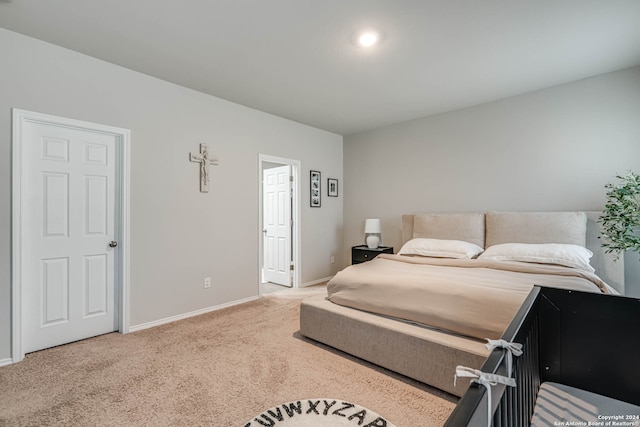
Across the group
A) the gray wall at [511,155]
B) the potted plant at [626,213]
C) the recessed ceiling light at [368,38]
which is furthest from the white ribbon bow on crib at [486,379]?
the gray wall at [511,155]

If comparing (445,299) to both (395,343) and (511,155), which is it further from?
(511,155)

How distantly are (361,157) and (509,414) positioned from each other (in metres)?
4.59

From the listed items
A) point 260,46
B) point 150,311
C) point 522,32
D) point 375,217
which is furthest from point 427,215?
point 150,311

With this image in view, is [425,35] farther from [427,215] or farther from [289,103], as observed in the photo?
[427,215]

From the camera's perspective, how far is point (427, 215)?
4.06 meters

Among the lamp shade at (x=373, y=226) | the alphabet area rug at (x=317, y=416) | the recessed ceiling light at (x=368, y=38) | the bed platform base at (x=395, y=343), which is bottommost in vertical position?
the alphabet area rug at (x=317, y=416)

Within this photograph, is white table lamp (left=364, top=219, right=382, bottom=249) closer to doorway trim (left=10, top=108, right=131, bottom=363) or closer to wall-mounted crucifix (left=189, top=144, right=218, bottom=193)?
wall-mounted crucifix (left=189, top=144, right=218, bottom=193)

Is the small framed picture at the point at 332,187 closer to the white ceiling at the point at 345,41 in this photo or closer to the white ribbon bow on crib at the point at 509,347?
the white ceiling at the point at 345,41

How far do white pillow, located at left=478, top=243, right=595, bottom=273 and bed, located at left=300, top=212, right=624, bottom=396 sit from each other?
18mm

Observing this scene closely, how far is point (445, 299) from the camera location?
200 cm

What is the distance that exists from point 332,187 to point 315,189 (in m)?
0.44

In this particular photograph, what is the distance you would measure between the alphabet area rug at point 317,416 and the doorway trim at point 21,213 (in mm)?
1949

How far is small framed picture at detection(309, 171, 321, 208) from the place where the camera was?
478 cm

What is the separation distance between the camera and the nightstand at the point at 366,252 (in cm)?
437
